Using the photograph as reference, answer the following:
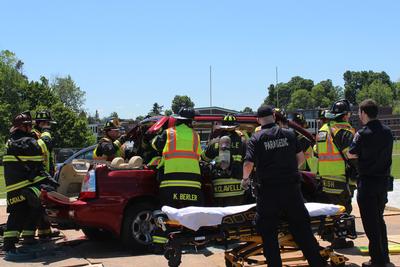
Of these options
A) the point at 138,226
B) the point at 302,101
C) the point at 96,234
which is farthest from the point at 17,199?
the point at 302,101

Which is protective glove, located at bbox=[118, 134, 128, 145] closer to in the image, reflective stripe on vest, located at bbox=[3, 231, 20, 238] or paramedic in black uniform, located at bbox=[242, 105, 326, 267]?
reflective stripe on vest, located at bbox=[3, 231, 20, 238]

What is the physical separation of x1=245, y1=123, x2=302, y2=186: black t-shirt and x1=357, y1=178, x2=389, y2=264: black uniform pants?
43.9 inches

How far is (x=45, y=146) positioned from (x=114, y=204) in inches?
81.9

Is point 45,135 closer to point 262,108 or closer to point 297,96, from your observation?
point 262,108

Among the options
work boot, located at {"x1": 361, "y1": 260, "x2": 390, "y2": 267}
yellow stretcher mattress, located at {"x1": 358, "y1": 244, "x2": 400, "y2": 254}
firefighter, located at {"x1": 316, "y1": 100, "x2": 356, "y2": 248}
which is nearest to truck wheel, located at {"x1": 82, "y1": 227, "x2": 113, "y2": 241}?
firefighter, located at {"x1": 316, "y1": 100, "x2": 356, "y2": 248}

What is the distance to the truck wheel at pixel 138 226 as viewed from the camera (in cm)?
723

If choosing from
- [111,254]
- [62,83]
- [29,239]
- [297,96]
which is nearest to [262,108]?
[111,254]

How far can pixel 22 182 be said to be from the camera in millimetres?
7566

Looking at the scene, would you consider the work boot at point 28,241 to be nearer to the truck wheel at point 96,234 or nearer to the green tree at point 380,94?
the truck wheel at point 96,234

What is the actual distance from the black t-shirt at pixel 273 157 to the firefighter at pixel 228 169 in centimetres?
179

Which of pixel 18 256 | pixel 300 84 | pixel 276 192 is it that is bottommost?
pixel 18 256

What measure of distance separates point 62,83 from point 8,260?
9224cm

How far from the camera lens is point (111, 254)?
742cm

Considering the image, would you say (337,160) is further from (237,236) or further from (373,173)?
(237,236)
